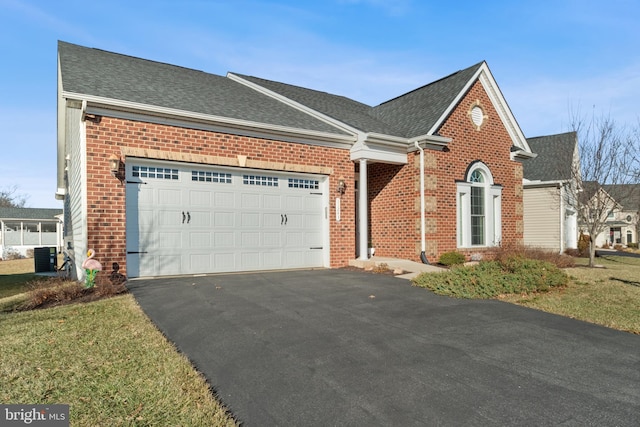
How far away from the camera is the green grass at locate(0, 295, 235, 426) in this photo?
3105mm

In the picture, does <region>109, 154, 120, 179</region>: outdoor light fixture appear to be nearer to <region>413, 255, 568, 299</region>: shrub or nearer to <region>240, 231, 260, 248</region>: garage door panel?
<region>240, 231, 260, 248</region>: garage door panel

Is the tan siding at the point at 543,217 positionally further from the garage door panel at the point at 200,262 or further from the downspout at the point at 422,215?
the garage door panel at the point at 200,262

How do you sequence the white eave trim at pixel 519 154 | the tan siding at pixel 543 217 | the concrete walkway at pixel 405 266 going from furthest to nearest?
the tan siding at pixel 543 217 → the white eave trim at pixel 519 154 → the concrete walkway at pixel 405 266

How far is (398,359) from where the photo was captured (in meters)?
4.26

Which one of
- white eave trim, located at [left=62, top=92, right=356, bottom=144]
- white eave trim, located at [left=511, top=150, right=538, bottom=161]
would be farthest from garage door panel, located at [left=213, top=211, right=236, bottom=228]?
white eave trim, located at [left=511, top=150, right=538, bottom=161]

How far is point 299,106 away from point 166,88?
4.36 metres

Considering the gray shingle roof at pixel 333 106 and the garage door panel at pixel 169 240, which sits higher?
the gray shingle roof at pixel 333 106

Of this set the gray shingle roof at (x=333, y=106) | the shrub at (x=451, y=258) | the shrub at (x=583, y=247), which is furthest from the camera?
the shrub at (x=583, y=247)

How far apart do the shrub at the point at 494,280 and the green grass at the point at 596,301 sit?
0.72ft

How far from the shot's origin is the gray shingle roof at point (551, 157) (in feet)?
55.9

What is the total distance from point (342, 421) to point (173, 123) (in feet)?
27.3

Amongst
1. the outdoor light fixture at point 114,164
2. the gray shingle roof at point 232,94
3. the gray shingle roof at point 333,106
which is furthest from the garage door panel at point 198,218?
the gray shingle roof at point 333,106

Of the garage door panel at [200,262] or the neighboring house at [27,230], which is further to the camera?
the neighboring house at [27,230]

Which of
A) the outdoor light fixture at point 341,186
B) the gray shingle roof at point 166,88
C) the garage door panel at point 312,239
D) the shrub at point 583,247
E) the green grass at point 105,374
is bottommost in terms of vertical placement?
the shrub at point 583,247
